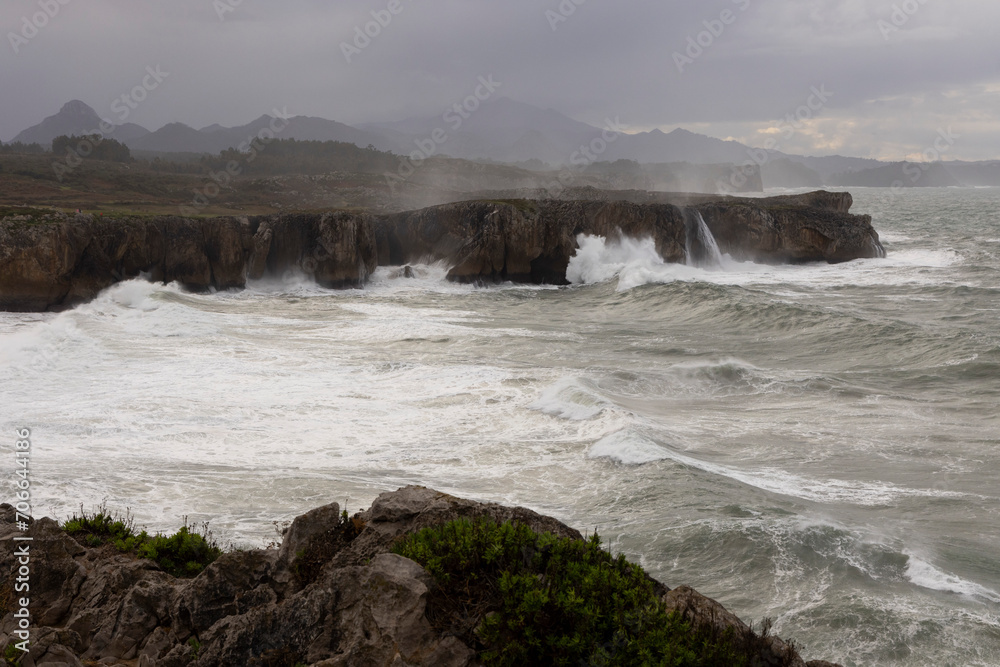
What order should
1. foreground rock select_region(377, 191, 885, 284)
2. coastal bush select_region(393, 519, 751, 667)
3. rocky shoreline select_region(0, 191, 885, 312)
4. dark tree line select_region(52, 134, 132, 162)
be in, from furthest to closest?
dark tree line select_region(52, 134, 132, 162), foreground rock select_region(377, 191, 885, 284), rocky shoreline select_region(0, 191, 885, 312), coastal bush select_region(393, 519, 751, 667)

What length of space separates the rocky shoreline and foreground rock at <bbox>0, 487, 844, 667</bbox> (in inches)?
1084

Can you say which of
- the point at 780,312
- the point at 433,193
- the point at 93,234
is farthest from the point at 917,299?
the point at 433,193

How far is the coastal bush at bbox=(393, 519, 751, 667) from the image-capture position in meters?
4.61

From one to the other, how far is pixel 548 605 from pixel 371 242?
37.9 m

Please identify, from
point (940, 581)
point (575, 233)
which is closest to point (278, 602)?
point (940, 581)

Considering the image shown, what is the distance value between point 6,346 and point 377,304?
1552cm

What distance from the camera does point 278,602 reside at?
5.52 m

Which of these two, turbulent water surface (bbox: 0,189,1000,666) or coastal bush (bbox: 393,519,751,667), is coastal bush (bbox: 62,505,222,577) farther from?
coastal bush (bbox: 393,519,751,667)

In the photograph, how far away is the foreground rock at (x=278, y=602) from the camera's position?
4.81m

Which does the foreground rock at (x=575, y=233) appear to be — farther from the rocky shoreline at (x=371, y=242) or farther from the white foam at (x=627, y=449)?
the white foam at (x=627, y=449)

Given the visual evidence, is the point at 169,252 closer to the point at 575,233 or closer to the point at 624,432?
the point at 575,233

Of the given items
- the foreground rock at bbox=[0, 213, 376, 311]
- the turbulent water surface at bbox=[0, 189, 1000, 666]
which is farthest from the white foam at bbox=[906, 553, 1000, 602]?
the foreground rock at bbox=[0, 213, 376, 311]

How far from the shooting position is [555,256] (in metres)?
42.4

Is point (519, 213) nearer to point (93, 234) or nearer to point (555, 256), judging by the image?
point (555, 256)
